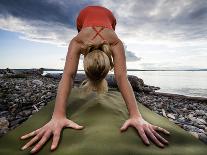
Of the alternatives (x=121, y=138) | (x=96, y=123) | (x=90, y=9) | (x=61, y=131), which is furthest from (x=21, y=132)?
(x=90, y=9)

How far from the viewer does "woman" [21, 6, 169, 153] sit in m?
2.93

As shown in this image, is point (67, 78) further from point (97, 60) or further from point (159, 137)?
point (159, 137)

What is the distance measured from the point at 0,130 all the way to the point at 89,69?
5.44 ft

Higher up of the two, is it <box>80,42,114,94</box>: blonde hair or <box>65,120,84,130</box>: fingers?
<box>80,42,114,94</box>: blonde hair

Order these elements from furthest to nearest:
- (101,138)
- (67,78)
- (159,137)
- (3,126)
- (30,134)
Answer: (3,126)
(67,78)
(30,134)
(159,137)
(101,138)

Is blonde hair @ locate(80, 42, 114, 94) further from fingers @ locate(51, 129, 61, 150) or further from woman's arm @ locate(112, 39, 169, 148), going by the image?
fingers @ locate(51, 129, 61, 150)

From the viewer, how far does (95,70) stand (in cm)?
377

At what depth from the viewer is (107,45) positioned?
12.7ft

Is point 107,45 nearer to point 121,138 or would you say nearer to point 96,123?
point 96,123

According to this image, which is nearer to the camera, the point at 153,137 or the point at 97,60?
the point at 153,137

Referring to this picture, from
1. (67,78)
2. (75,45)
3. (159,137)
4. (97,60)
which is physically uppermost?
(75,45)

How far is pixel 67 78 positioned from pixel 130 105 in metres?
0.83

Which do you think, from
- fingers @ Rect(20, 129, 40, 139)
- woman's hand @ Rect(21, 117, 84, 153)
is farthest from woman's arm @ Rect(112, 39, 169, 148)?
fingers @ Rect(20, 129, 40, 139)

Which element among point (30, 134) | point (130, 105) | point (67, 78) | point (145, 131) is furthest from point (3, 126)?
point (145, 131)
